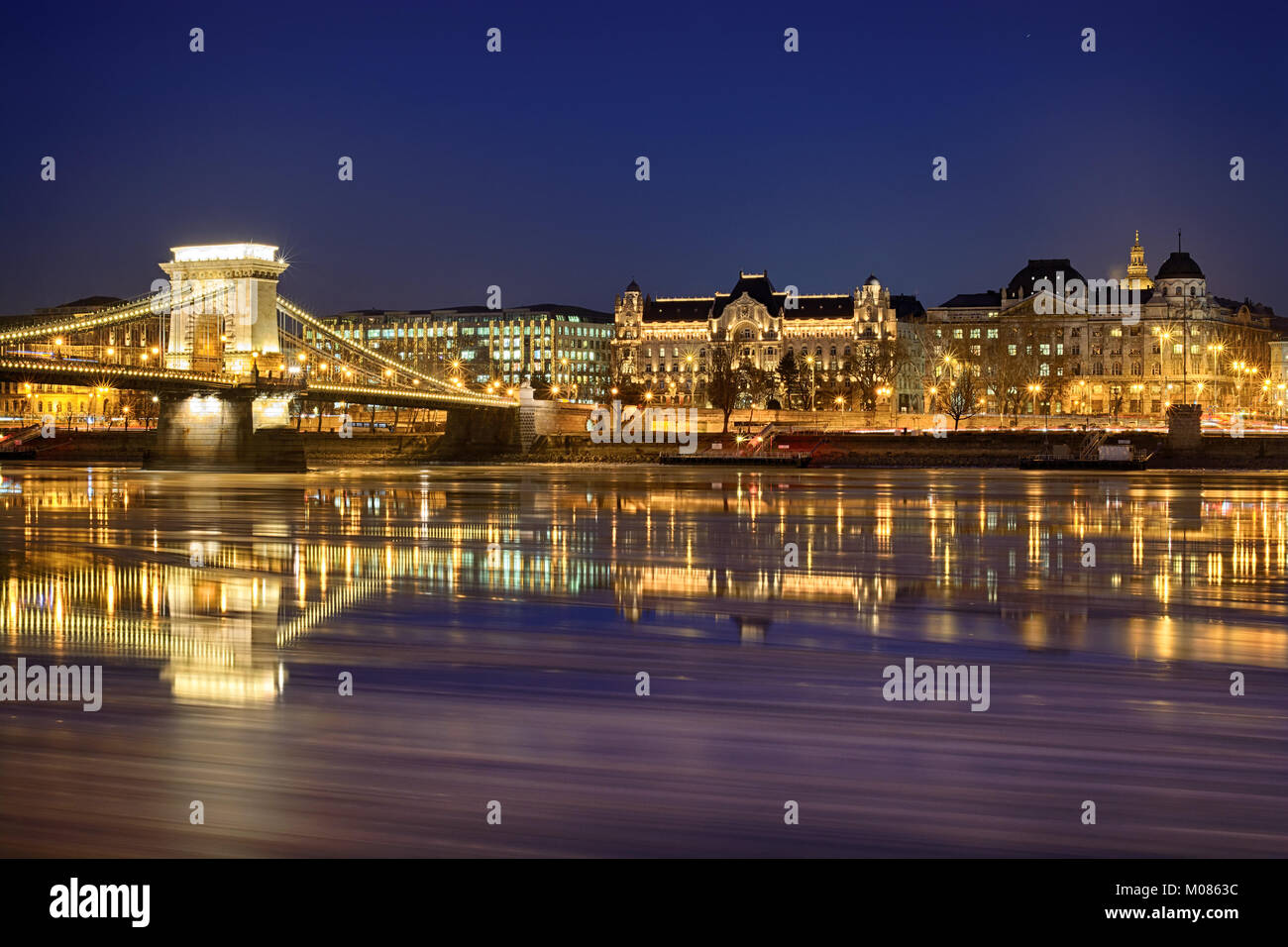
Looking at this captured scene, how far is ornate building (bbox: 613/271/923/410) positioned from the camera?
17300cm

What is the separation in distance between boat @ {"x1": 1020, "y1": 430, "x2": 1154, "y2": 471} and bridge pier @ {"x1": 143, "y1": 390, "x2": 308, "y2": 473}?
37.7m

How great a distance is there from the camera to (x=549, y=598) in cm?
1722

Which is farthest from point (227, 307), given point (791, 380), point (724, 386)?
point (791, 380)

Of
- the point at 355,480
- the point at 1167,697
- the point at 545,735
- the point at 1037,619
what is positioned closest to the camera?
the point at 545,735

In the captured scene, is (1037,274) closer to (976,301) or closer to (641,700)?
(976,301)

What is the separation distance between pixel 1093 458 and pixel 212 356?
47246 mm

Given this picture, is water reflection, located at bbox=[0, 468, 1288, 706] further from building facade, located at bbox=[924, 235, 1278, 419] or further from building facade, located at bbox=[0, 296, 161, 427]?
building facade, located at bbox=[924, 235, 1278, 419]

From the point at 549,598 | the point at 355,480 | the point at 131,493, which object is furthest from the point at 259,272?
the point at 549,598

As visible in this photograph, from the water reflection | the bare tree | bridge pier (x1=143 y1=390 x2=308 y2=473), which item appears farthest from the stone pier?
bridge pier (x1=143 y1=390 x2=308 y2=473)

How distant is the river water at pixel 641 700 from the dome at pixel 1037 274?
141245 millimetres

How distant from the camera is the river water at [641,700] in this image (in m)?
7.74
